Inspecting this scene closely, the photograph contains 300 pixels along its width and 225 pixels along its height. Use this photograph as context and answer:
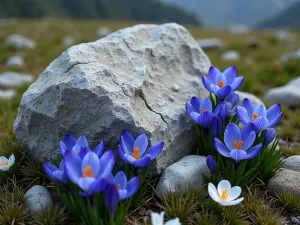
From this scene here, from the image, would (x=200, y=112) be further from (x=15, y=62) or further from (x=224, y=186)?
(x=15, y=62)

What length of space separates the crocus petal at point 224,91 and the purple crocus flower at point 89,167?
65.5 inches

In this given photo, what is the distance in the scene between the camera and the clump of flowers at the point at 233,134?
325 cm

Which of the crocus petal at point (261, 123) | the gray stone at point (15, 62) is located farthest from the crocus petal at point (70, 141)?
the gray stone at point (15, 62)

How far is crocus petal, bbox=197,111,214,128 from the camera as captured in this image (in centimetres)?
350

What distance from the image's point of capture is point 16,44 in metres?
11.7

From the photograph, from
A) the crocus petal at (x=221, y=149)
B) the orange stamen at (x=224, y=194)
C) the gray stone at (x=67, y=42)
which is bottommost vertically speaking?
the gray stone at (x=67, y=42)

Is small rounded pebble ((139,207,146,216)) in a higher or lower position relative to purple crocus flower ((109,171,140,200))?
lower

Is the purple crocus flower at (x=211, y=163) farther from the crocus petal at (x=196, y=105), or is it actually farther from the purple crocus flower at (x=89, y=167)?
the purple crocus flower at (x=89, y=167)

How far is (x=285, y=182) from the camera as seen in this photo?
3.52 meters

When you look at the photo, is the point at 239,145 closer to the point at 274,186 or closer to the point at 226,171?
the point at 226,171

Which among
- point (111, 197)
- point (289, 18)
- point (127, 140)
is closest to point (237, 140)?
point (127, 140)

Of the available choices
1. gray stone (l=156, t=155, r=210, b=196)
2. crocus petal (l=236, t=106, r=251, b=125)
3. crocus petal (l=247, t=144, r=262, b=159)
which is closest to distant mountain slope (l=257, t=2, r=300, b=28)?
crocus petal (l=236, t=106, r=251, b=125)

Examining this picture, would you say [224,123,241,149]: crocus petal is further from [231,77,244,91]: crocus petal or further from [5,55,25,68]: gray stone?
[5,55,25,68]: gray stone

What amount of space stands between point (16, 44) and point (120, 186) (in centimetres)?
1023
